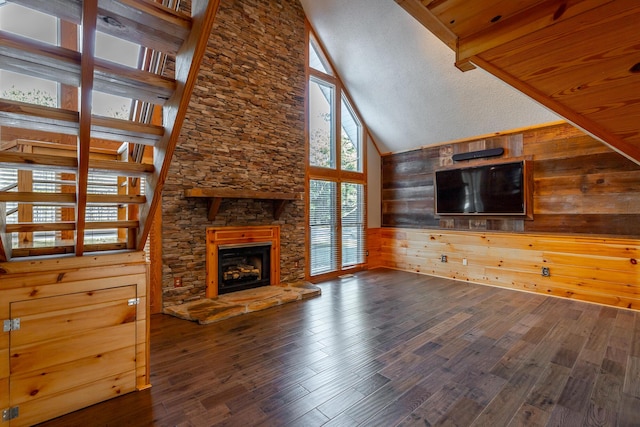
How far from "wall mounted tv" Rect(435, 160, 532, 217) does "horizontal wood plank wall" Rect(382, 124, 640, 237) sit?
169mm

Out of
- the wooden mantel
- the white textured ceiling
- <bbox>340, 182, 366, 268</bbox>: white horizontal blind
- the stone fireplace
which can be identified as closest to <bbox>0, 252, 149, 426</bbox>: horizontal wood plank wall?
Result: the wooden mantel

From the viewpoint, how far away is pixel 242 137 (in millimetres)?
4543

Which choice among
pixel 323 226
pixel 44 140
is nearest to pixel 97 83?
pixel 44 140

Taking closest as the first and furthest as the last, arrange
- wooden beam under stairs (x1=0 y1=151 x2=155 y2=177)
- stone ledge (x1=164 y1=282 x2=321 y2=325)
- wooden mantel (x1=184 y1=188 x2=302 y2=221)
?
wooden beam under stairs (x1=0 y1=151 x2=155 y2=177) < stone ledge (x1=164 y1=282 x2=321 y2=325) < wooden mantel (x1=184 y1=188 x2=302 y2=221)

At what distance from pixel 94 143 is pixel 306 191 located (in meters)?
3.06

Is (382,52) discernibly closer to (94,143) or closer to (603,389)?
(94,143)

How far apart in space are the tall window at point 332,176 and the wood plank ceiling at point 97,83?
144 inches

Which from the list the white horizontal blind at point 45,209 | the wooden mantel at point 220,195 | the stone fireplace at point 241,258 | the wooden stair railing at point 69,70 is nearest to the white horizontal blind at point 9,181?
the white horizontal blind at point 45,209

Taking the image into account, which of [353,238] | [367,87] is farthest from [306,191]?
[367,87]

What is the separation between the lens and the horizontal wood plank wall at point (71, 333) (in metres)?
1.75

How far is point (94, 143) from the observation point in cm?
364

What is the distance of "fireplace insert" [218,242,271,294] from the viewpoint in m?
4.33

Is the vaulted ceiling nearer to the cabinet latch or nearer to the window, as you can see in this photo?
the cabinet latch

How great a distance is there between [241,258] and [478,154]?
4.33 metres
